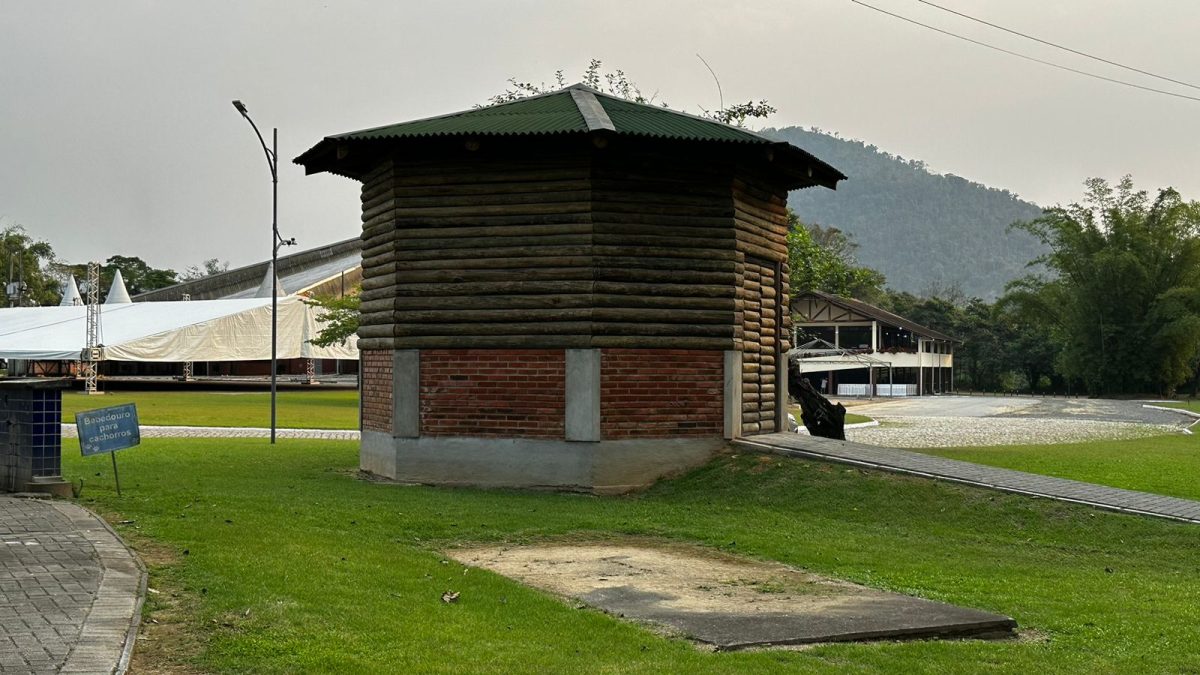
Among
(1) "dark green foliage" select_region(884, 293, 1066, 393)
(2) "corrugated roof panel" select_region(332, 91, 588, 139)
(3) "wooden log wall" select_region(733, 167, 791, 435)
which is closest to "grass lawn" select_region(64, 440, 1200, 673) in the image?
(3) "wooden log wall" select_region(733, 167, 791, 435)

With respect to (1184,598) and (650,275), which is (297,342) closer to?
(650,275)

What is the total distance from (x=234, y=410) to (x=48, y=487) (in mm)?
27991

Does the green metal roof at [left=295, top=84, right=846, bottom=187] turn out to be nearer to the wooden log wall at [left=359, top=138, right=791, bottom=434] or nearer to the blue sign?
the wooden log wall at [left=359, top=138, right=791, bottom=434]

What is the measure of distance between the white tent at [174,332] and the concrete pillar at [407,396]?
49.8 metres

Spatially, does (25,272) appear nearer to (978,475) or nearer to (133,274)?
(133,274)

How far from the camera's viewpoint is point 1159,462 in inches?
849

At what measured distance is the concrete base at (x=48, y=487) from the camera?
44.0 feet

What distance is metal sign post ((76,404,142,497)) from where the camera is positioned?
43.7 ft

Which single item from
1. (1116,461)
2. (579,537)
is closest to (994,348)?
(1116,461)

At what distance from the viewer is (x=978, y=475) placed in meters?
15.0

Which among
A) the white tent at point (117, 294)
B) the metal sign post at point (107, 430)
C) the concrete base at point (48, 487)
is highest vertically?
the white tent at point (117, 294)

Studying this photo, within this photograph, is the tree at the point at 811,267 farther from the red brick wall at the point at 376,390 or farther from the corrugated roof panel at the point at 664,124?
the red brick wall at the point at 376,390

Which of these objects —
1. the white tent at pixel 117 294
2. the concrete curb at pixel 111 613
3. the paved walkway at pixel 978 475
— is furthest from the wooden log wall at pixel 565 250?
the white tent at pixel 117 294

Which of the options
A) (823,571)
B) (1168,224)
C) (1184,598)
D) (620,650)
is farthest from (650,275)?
(1168,224)
